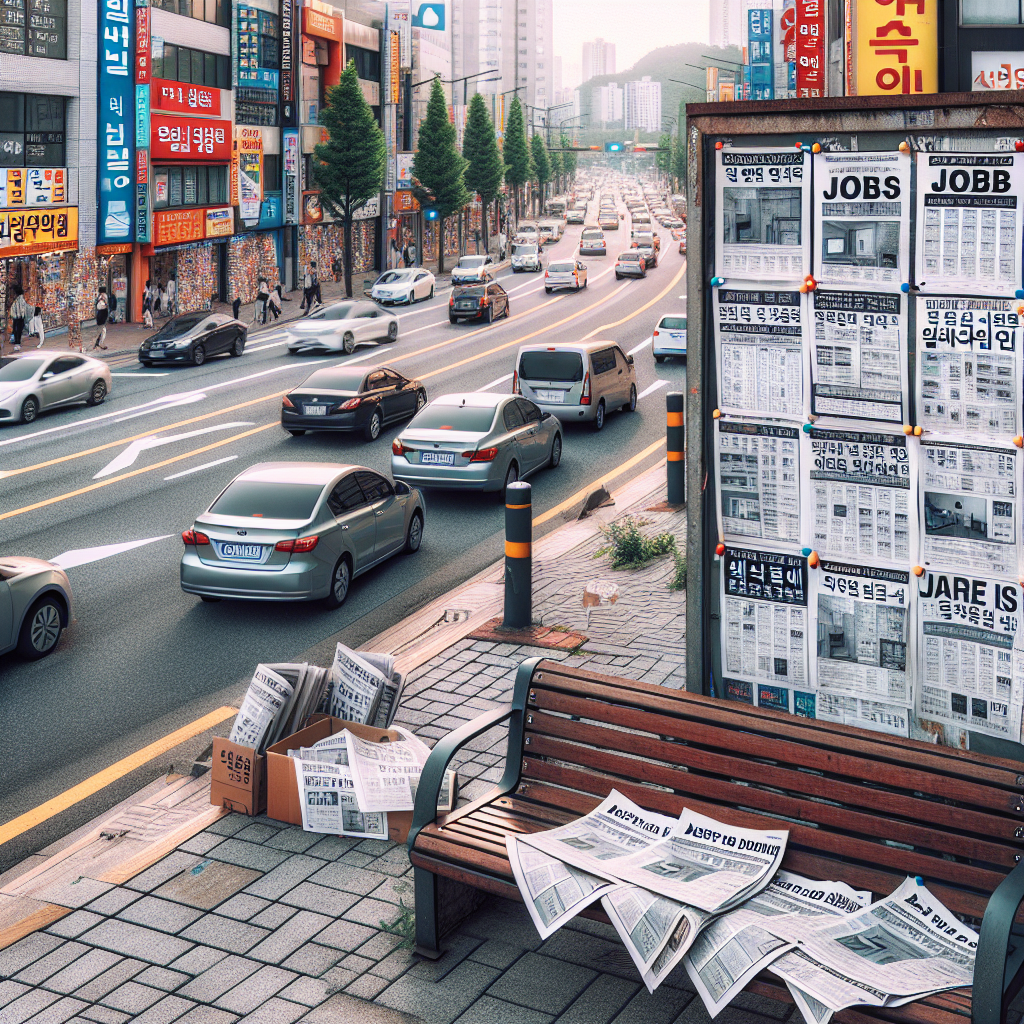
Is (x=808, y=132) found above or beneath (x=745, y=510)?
above

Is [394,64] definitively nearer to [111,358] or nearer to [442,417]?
[111,358]

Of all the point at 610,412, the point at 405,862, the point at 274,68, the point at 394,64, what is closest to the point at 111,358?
the point at 610,412

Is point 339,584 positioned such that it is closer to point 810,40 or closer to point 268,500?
point 268,500

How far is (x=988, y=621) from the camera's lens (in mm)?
5594

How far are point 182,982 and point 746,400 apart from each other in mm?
3599

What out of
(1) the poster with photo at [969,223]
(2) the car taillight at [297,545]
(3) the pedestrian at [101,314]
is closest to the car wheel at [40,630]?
(2) the car taillight at [297,545]

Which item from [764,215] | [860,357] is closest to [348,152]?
[764,215]

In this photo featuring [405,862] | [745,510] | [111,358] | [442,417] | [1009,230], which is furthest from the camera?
[111,358]

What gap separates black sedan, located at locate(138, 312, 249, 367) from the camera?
34.8 metres

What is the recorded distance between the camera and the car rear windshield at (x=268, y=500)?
44.3ft

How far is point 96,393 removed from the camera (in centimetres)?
2870

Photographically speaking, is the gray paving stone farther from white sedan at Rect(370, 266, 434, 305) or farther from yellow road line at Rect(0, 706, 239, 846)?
white sedan at Rect(370, 266, 434, 305)

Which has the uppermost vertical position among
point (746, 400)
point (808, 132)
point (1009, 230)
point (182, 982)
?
point (808, 132)

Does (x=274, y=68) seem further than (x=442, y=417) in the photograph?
Yes
